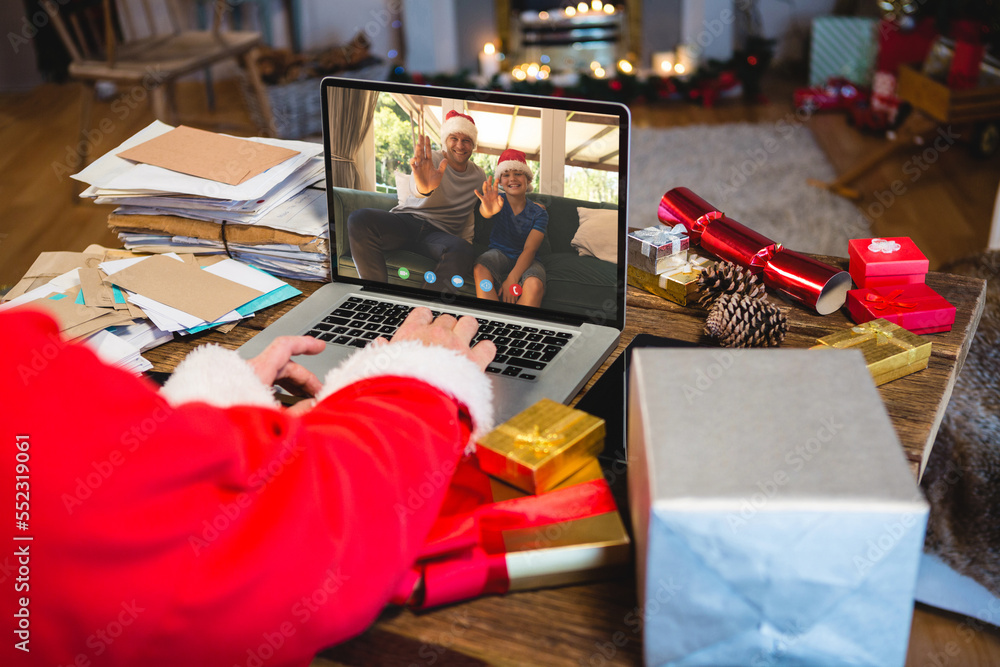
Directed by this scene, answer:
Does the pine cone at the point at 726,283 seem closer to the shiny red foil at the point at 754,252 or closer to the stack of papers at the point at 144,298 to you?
the shiny red foil at the point at 754,252

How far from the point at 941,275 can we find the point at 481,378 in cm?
71

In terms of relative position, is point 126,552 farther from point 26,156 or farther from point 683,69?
point 683,69

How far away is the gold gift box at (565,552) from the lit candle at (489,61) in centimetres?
376

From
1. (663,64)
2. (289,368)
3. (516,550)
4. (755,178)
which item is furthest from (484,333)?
(663,64)

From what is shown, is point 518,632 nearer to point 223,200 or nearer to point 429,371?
point 429,371

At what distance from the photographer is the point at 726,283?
992 mm

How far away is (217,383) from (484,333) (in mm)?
344

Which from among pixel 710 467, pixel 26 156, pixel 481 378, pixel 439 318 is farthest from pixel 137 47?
pixel 710 467

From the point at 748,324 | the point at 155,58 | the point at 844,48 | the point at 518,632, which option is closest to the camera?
the point at 518,632

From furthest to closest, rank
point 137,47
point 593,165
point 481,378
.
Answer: point 137,47 → point 593,165 → point 481,378

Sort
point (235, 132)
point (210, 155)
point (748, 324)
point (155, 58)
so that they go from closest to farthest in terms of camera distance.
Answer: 1. point (748, 324)
2. point (210, 155)
3. point (155, 58)
4. point (235, 132)

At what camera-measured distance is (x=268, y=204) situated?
1122 millimetres

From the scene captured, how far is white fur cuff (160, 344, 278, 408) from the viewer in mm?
684

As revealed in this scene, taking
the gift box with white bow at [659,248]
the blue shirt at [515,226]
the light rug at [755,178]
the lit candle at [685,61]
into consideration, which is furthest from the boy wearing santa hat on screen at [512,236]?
the lit candle at [685,61]
